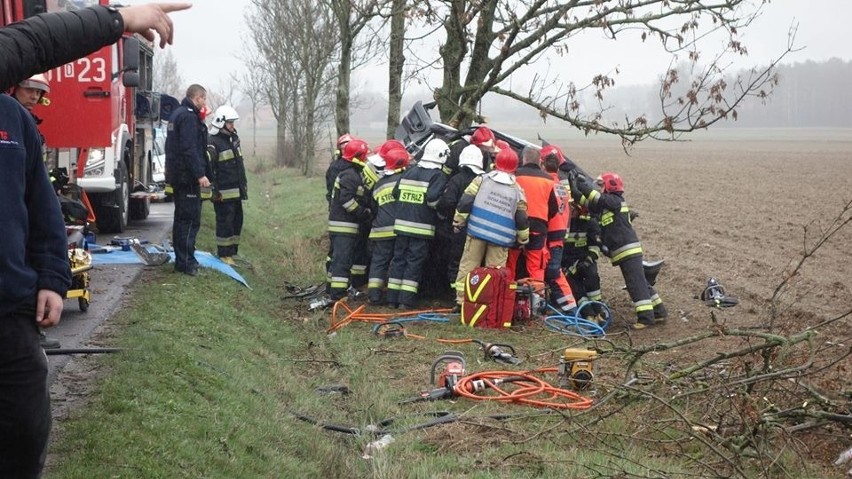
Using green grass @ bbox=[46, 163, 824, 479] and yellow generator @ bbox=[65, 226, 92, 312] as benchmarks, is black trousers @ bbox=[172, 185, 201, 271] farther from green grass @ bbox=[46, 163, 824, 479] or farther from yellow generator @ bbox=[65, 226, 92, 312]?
yellow generator @ bbox=[65, 226, 92, 312]

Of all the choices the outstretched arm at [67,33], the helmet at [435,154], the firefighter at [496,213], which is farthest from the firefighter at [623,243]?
the outstretched arm at [67,33]

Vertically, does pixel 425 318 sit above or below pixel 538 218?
below

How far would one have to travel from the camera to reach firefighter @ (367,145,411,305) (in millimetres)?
12062

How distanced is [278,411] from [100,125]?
667 cm

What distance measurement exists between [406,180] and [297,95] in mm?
28127

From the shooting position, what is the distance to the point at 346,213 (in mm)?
12281

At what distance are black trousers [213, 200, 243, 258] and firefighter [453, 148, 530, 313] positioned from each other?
129 inches

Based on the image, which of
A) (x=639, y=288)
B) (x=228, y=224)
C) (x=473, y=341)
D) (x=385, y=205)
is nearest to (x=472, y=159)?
(x=385, y=205)

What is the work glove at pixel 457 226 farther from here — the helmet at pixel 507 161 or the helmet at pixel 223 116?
the helmet at pixel 223 116

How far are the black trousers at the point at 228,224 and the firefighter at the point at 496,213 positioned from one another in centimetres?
327

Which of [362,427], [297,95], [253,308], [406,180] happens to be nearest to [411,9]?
[406,180]

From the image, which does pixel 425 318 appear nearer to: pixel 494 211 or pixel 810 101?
pixel 494 211

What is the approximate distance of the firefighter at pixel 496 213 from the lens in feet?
36.5

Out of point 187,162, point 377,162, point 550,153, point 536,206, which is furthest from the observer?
point 377,162
